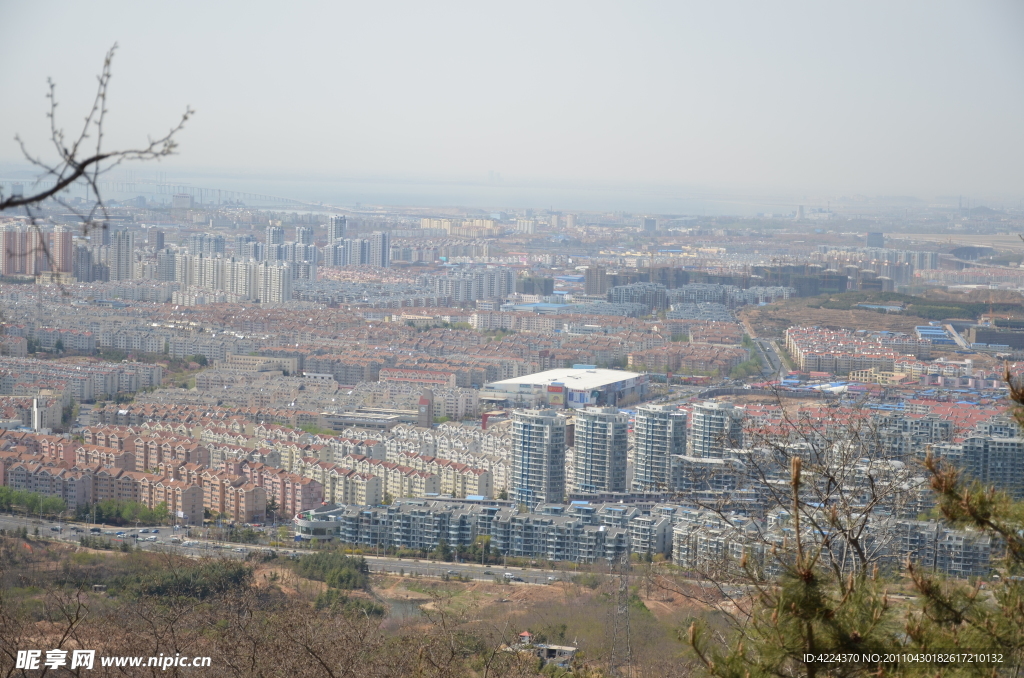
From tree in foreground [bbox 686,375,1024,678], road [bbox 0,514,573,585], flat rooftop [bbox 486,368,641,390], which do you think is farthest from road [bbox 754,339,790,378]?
tree in foreground [bbox 686,375,1024,678]

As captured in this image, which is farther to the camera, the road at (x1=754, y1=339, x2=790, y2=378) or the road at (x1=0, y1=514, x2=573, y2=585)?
the road at (x1=754, y1=339, x2=790, y2=378)

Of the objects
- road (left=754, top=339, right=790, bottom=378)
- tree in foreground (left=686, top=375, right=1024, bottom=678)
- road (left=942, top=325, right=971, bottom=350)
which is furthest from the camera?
road (left=942, top=325, right=971, bottom=350)

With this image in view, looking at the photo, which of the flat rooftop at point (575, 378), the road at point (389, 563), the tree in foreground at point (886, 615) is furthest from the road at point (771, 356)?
the tree in foreground at point (886, 615)

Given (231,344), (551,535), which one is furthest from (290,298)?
(551,535)

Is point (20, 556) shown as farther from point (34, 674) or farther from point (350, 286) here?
point (350, 286)

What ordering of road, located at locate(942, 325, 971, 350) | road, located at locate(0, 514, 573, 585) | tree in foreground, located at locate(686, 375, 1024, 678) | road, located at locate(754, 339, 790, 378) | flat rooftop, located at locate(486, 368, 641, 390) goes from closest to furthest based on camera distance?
1. tree in foreground, located at locate(686, 375, 1024, 678)
2. road, located at locate(0, 514, 573, 585)
3. flat rooftop, located at locate(486, 368, 641, 390)
4. road, located at locate(754, 339, 790, 378)
5. road, located at locate(942, 325, 971, 350)

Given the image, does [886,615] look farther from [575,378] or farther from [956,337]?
[956,337]

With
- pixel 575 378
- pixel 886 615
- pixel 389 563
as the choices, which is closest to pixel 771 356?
pixel 575 378

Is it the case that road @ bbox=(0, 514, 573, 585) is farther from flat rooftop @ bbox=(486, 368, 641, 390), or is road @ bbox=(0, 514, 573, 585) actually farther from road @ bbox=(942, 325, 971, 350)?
road @ bbox=(942, 325, 971, 350)

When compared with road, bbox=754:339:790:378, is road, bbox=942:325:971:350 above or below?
above
